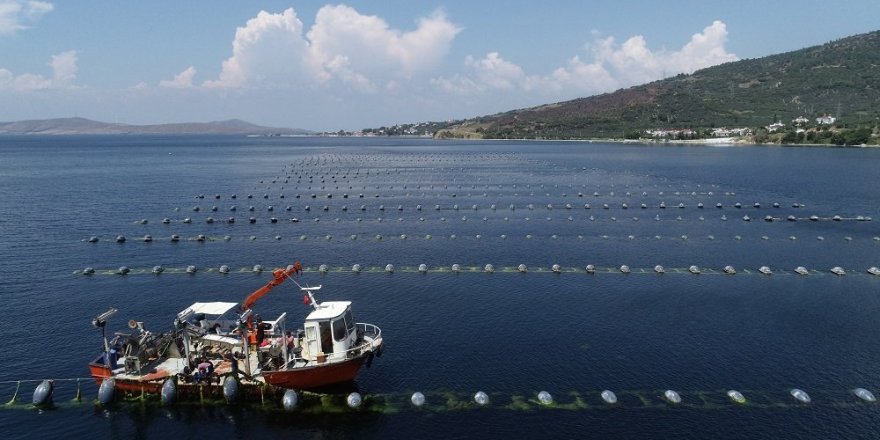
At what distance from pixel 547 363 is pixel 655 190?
4368 inches

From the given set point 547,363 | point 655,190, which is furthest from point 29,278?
point 655,190

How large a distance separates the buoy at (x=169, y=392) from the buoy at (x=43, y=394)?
8386 millimetres

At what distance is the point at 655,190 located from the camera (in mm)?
147000

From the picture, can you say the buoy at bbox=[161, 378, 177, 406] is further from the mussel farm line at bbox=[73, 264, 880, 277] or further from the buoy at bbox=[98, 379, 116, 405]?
the mussel farm line at bbox=[73, 264, 880, 277]

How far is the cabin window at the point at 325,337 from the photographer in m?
41.6

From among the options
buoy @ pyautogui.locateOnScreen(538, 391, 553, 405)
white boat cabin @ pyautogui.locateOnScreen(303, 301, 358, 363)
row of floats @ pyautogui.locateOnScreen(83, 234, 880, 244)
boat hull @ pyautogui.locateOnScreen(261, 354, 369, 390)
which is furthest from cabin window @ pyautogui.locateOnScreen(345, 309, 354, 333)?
row of floats @ pyautogui.locateOnScreen(83, 234, 880, 244)

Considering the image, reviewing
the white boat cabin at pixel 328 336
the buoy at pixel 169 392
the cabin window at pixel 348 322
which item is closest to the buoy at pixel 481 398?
the white boat cabin at pixel 328 336

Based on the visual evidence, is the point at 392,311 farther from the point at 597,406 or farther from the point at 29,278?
the point at 29,278

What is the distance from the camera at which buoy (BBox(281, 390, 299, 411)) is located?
40094mm

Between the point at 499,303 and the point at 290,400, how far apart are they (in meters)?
27.8

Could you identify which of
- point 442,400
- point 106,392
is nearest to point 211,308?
point 106,392

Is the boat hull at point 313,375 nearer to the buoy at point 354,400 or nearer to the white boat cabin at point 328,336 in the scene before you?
the white boat cabin at point 328,336

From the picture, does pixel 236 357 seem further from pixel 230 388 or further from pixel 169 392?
pixel 169 392

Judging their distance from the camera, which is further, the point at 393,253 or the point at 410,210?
the point at 410,210
